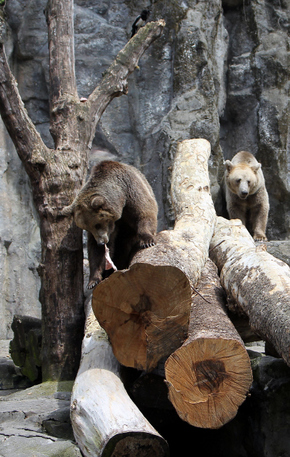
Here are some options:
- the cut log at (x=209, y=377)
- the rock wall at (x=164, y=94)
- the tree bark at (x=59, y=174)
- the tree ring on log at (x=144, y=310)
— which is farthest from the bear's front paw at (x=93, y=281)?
the rock wall at (x=164, y=94)

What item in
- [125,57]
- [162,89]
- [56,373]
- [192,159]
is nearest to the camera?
[56,373]

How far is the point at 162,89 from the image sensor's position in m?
8.88

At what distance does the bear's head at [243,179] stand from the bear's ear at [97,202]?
11.9 feet

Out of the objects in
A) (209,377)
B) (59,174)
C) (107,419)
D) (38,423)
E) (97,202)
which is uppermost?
(59,174)

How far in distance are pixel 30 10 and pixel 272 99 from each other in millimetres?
4784

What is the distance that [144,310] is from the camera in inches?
113

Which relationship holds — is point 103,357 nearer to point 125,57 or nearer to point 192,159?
point 192,159

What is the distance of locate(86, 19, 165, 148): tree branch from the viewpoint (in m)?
5.26

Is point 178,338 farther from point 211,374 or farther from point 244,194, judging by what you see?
point 244,194

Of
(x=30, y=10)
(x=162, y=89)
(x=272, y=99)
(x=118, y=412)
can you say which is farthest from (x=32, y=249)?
(x=118, y=412)

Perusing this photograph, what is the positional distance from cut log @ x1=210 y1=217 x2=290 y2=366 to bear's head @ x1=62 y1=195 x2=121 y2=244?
104cm

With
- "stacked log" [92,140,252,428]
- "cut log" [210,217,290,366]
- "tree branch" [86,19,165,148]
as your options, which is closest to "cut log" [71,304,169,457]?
"stacked log" [92,140,252,428]

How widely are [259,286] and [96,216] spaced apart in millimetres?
1730

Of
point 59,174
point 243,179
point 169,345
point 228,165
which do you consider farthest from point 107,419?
point 228,165
